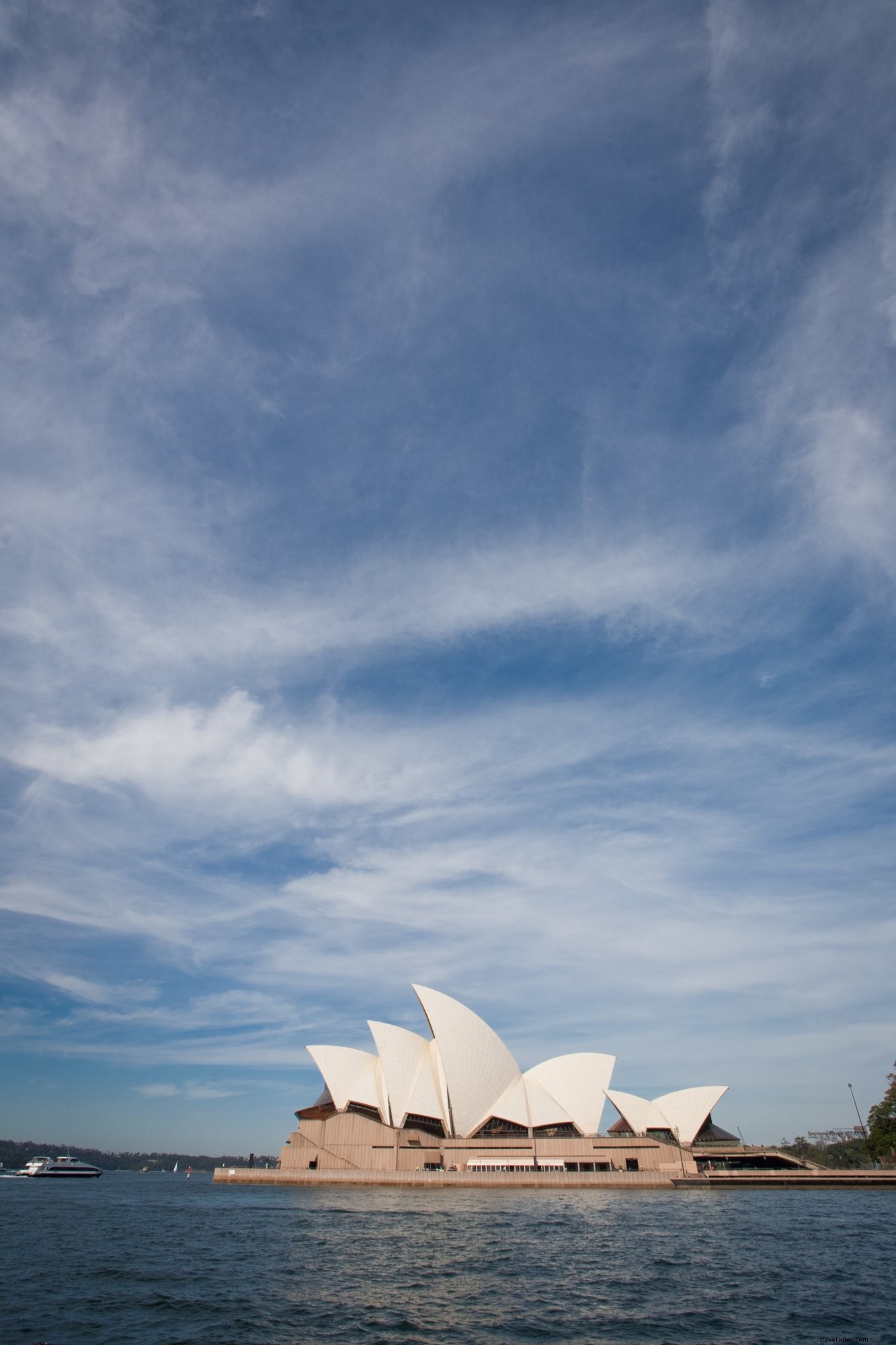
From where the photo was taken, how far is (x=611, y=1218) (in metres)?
39.1

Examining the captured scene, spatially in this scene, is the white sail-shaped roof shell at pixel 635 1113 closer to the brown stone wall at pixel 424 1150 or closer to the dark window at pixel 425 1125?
the brown stone wall at pixel 424 1150

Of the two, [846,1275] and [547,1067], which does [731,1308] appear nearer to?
[846,1275]

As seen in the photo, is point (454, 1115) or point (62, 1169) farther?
point (62, 1169)

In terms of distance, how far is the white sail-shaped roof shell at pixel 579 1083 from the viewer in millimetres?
70562

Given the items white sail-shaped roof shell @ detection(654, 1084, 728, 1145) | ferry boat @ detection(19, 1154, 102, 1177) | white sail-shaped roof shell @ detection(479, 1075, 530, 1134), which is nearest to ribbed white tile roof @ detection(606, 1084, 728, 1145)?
white sail-shaped roof shell @ detection(654, 1084, 728, 1145)

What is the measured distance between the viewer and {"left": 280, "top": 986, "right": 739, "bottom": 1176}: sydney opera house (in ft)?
209

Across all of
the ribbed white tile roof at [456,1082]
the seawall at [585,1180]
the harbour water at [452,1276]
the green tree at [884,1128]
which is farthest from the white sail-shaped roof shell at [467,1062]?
the green tree at [884,1128]

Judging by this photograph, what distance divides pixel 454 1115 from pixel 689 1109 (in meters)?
25.5

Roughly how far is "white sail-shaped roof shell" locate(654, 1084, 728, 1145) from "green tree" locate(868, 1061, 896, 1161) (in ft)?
46.2

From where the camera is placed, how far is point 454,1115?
65750 millimetres

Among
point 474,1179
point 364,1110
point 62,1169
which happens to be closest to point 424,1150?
point 474,1179

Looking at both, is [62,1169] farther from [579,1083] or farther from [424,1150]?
[579,1083]

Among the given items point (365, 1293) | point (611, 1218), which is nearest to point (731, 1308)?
point (365, 1293)

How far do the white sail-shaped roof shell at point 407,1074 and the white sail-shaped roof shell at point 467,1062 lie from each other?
1.91m
